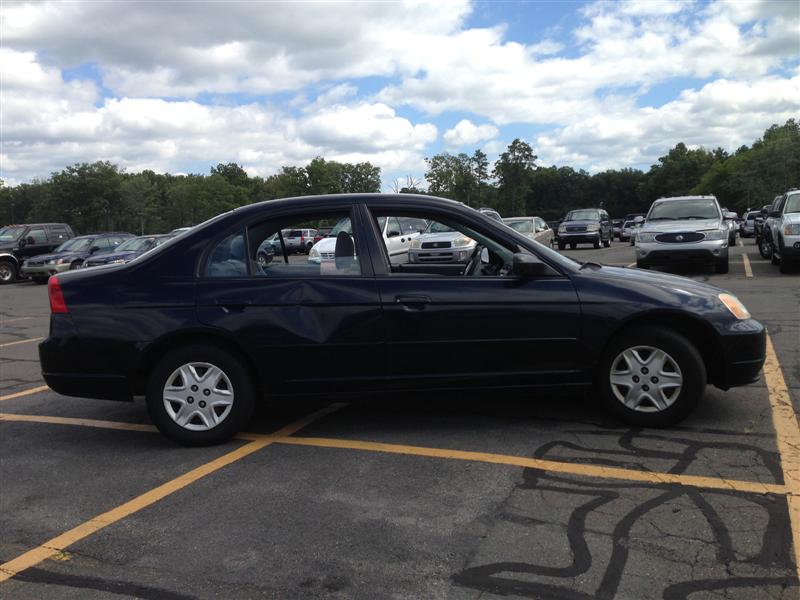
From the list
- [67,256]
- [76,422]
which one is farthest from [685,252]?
[67,256]

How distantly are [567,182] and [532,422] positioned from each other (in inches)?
5532

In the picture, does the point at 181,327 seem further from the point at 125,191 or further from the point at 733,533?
the point at 125,191

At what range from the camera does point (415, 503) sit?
358 cm

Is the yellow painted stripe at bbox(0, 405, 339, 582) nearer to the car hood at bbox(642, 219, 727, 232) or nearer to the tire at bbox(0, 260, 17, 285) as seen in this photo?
the car hood at bbox(642, 219, 727, 232)

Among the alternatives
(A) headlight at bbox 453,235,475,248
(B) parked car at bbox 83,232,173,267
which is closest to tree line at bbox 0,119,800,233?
(B) parked car at bbox 83,232,173,267

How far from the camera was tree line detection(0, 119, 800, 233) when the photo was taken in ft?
278

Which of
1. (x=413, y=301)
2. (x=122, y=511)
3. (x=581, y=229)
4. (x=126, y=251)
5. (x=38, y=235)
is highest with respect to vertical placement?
(x=38, y=235)

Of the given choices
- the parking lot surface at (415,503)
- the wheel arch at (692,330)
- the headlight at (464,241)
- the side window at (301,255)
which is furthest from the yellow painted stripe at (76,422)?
the wheel arch at (692,330)

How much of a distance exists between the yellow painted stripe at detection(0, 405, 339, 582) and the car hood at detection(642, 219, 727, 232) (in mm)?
11678

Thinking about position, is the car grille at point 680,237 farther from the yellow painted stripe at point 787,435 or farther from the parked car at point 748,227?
the parked car at point 748,227

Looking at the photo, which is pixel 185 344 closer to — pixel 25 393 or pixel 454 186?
pixel 25 393

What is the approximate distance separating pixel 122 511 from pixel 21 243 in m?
25.4

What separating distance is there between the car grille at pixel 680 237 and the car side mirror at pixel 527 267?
10.8 m

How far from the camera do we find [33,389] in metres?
6.73
